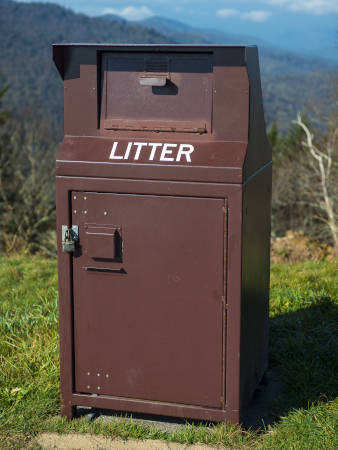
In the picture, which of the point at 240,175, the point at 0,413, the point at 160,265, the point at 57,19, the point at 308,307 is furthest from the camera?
the point at 57,19

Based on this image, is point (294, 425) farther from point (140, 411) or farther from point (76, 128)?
point (76, 128)

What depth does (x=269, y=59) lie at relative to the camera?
357ft

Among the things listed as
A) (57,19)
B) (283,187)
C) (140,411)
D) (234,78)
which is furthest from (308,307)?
(57,19)

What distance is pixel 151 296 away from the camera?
2.92m

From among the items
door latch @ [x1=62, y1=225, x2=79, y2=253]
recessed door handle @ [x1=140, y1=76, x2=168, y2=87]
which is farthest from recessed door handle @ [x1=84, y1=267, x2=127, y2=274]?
recessed door handle @ [x1=140, y1=76, x2=168, y2=87]

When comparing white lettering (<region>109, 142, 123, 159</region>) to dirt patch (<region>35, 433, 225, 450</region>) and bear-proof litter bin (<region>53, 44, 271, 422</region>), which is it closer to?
bear-proof litter bin (<region>53, 44, 271, 422</region>)

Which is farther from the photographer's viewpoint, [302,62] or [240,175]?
[302,62]

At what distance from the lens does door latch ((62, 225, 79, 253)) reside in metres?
2.93

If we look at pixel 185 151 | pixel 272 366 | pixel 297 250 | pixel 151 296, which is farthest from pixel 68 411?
pixel 297 250

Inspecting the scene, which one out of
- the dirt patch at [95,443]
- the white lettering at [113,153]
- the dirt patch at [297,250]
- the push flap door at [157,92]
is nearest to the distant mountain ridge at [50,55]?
the dirt patch at [297,250]

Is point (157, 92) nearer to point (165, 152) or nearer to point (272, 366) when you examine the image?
point (165, 152)

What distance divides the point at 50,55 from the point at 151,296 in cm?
7767

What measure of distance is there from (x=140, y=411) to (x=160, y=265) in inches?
30.4

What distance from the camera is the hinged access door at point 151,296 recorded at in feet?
9.25
